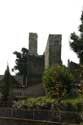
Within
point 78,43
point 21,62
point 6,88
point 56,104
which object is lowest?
point 56,104

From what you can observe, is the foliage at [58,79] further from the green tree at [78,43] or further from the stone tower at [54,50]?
the stone tower at [54,50]

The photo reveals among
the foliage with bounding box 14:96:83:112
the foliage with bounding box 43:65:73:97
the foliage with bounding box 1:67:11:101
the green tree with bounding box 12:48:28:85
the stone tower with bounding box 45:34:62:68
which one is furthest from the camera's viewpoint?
the green tree with bounding box 12:48:28:85

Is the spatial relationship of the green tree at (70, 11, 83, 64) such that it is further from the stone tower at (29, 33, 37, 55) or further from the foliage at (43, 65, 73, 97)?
the stone tower at (29, 33, 37, 55)

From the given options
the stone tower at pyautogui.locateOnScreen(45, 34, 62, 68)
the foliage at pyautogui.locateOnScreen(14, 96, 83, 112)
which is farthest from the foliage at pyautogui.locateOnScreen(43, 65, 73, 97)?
the stone tower at pyautogui.locateOnScreen(45, 34, 62, 68)

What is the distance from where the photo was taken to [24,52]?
92812 millimetres

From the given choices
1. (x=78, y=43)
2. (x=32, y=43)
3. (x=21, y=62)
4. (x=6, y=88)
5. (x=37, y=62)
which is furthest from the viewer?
(x=21, y=62)

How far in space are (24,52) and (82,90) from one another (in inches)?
2847

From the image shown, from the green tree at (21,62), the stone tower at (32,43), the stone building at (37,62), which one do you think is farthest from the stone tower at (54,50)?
the green tree at (21,62)

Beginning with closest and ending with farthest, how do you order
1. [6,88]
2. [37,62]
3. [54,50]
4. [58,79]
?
[58,79] < [54,50] < [6,88] < [37,62]

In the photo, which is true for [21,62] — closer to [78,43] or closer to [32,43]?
[32,43]

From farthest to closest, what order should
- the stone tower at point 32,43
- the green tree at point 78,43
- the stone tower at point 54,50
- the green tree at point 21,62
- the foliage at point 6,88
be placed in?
the green tree at point 21,62, the stone tower at point 32,43, the foliage at point 6,88, the stone tower at point 54,50, the green tree at point 78,43

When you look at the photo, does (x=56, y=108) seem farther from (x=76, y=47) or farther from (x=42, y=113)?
(x=76, y=47)

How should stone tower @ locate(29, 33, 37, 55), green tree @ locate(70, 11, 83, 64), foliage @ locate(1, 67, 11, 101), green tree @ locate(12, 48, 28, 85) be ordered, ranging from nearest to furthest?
green tree @ locate(70, 11, 83, 64) < foliage @ locate(1, 67, 11, 101) < stone tower @ locate(29, 33, 37, 55) < green tree @ locate(12, 48, 28, 85)

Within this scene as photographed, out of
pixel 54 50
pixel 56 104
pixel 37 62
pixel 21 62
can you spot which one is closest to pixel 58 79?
pixel 56 104
